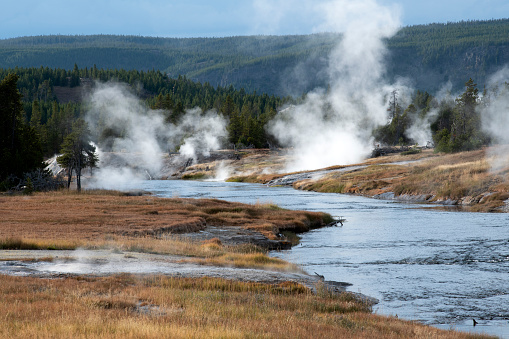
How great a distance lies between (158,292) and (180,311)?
6.61ft

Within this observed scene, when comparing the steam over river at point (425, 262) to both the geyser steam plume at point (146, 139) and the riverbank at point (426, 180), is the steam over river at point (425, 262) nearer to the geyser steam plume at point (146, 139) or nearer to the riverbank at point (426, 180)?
the riverbank at point (426, 180)

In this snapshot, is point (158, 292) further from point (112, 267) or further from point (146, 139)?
point (146, 139)

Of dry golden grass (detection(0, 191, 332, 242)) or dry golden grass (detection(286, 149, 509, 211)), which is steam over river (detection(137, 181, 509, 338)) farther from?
dry golden grass (detection(286, 149, 509, 211))

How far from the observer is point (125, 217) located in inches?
1310

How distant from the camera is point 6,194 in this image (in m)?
48.2

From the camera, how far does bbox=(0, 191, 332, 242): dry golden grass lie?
2700cm

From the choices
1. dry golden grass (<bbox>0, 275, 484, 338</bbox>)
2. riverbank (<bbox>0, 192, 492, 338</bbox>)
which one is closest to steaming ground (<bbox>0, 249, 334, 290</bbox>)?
riverbank (<bbox>0, 192, 492, 338</bbox>)

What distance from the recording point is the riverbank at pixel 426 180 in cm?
5122

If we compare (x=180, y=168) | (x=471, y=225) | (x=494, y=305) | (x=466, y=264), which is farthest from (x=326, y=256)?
(x=180, y=168)

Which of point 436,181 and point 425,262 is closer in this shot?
point 425,262

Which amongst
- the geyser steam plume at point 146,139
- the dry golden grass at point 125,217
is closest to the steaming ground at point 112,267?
the dry golden grass at point 125,217

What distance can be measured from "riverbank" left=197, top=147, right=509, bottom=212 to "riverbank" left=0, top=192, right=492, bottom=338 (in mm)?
31437

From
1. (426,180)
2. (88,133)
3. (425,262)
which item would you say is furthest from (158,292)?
(88,133)

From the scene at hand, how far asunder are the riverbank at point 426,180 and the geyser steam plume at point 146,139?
32611mm
